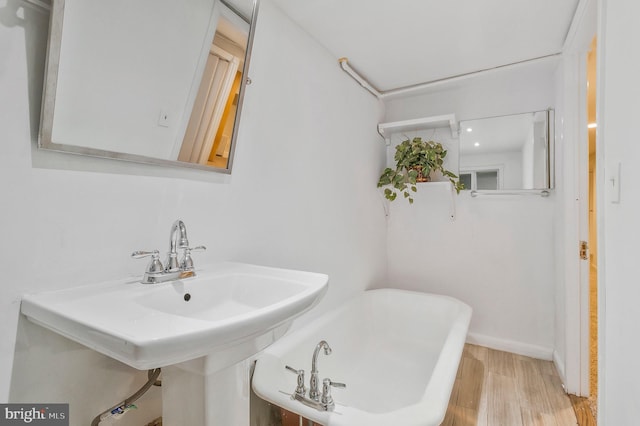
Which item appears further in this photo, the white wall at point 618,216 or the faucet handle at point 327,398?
the faucet handle at point 327,398

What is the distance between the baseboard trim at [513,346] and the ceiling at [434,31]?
2.10m

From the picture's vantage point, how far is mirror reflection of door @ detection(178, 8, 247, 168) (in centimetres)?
118

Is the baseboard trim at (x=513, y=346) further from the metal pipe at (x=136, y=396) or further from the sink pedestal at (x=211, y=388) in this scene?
the metal pipe at (x=136, y=396)

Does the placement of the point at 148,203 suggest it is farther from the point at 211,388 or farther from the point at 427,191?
the point at 427,191

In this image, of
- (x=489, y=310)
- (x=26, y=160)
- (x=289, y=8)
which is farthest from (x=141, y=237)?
(x=489, y=310)

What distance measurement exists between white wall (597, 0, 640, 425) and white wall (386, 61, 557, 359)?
53.6 inches

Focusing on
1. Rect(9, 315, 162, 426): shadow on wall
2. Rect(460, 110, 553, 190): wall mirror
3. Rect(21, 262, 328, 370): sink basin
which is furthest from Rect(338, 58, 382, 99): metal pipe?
Rect(9, 315, 162, 426): shadow on wall

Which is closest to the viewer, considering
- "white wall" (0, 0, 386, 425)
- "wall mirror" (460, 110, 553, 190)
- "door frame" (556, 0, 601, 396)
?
"white wall" (0, 0, 386, 425)

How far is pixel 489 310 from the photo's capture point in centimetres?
250

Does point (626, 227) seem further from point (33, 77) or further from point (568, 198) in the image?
point (33, 77)

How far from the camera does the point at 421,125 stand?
2572 mm

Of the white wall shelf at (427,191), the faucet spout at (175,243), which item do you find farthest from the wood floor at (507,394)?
the faucet spout at (175,243)

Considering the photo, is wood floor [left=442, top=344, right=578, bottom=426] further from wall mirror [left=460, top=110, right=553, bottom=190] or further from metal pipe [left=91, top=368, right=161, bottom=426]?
metal pipe [left=91, top=368, right=161, bottom=426]

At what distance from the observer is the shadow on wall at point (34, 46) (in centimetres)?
77
